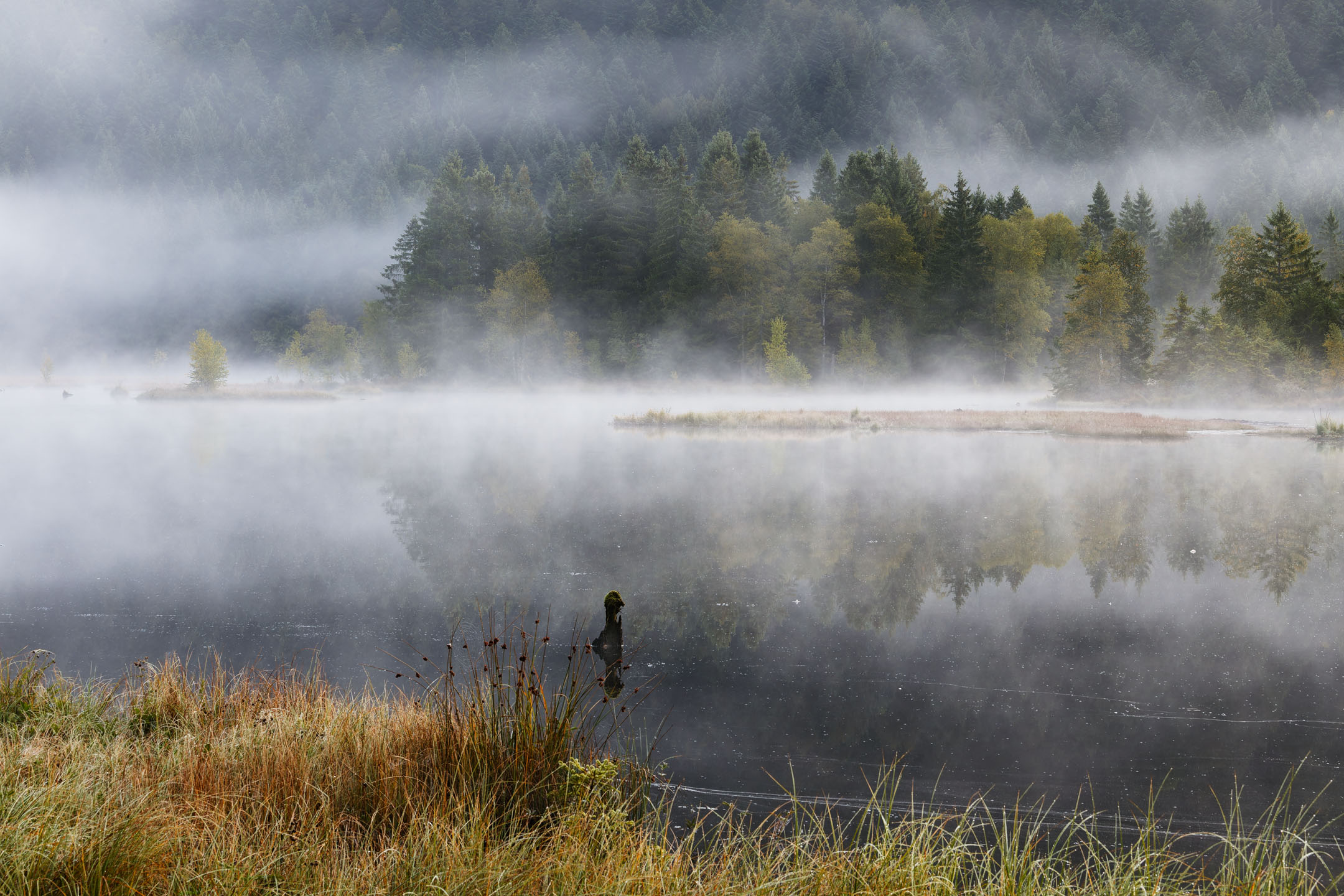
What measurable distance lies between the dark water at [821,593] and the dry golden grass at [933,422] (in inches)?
482

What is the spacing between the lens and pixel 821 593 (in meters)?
10.3

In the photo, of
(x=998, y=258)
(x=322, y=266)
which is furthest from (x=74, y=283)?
(x=998, y=258)

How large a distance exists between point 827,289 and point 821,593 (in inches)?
2004

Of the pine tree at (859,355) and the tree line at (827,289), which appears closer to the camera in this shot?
the tree line at (827,289)

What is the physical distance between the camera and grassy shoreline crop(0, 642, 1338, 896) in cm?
342

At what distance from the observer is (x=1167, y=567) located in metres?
11.4

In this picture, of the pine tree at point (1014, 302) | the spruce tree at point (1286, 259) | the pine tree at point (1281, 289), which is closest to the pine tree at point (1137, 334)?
the pine tree at point (1281, 289)

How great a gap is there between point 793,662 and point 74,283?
17830 centimetres

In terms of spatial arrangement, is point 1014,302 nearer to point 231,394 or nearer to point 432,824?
point 231,394

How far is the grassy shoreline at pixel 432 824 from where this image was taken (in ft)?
11.2

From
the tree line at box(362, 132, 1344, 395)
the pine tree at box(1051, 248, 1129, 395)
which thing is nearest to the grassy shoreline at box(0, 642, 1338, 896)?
the tree line at box(362, 132, 1344, 395)

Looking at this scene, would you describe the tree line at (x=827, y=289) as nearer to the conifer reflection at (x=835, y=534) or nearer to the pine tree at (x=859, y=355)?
the pine tree at (x=859, y=355)

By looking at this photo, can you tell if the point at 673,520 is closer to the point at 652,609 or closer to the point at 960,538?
the point at 960,538

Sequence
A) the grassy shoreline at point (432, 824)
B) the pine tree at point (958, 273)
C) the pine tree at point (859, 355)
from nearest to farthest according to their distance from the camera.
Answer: the grassy shoreline at point (432, 824) → the pine tree at point (859, 355) → the pine tree at point (958, 273)
